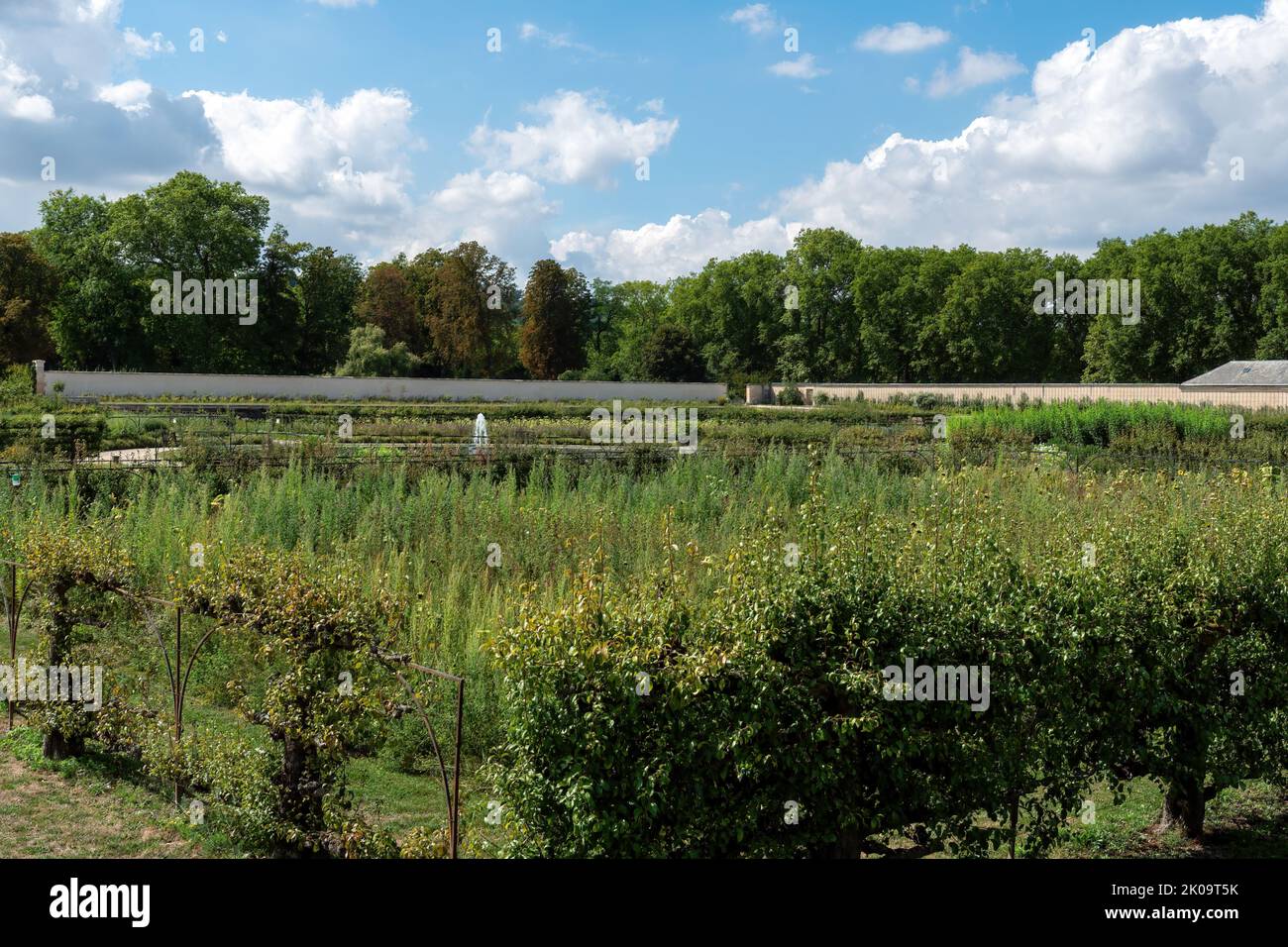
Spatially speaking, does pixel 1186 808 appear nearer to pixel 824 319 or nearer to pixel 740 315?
pixel 824 319

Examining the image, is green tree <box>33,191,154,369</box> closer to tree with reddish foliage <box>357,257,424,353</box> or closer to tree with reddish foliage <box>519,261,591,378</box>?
tree with reddish foliage <box>357,257,424,353</box>

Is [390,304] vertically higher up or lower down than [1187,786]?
higher up

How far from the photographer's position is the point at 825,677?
501 centimetres

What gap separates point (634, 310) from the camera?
76.5 meters

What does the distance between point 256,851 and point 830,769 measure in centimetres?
Answer: 333

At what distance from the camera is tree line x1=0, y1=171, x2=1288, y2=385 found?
171ft

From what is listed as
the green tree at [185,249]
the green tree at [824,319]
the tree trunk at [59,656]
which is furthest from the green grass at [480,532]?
the green tree at [824,319]

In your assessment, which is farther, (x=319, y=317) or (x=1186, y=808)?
(x=319, y=317)

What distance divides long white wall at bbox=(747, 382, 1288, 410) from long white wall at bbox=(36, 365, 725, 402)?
4.80 meters

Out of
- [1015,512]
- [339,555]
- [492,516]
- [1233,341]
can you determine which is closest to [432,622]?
[339,555]

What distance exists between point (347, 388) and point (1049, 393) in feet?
98.9

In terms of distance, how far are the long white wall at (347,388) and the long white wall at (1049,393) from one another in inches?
189

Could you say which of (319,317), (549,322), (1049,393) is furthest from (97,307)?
(1049,393)

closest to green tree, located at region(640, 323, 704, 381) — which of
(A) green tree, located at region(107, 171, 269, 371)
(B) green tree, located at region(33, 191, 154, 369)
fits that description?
(A) green tree, located at region(107, 171, 269, 371)
